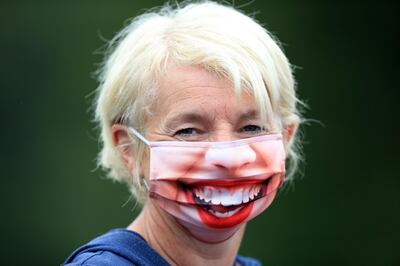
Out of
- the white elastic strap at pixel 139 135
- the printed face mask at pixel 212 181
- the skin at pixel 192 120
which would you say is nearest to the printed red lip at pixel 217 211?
the printed face mask at pixel 212 181

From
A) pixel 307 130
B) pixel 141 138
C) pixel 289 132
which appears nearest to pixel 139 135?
pixel 141 138

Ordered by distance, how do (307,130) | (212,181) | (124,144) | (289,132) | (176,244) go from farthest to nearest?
1. (307,130)
2. (289,132)
3. (124,144)
4. (176,244)
5. (212,181)

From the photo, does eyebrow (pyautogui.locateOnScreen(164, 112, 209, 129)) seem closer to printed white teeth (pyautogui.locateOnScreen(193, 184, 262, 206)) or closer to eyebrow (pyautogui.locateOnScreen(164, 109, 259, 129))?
eyebrow (pyautogui.locateOnScreen(164, 109, 259, 129))

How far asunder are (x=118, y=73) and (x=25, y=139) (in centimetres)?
391

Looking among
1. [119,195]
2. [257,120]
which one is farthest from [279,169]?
[119,195]

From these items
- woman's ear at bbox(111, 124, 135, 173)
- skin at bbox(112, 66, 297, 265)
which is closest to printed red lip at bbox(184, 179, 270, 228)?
skin at bbox(112, 66, 297, 265)

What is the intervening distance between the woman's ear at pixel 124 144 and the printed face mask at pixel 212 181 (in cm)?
18

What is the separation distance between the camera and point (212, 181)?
2.27 m

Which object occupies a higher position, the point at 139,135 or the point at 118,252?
the point at 139,135

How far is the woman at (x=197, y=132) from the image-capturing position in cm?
229

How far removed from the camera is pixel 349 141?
654 cm

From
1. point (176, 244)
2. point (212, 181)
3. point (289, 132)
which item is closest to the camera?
point (212, 181)

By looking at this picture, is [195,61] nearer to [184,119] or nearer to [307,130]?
[184,119]

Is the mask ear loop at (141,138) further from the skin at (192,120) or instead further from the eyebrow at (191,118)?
the eyebrow at (191,118)
